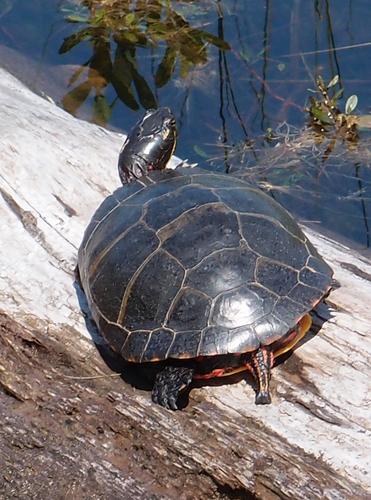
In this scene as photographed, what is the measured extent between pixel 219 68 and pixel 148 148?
2.53 meters

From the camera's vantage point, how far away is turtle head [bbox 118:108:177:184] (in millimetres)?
3633

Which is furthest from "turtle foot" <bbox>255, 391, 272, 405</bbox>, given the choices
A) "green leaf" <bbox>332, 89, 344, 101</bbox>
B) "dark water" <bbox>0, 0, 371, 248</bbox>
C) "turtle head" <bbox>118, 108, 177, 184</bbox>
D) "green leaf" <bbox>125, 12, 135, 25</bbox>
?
"green leaf" <bbox>125, 12, 135, 25</bbox>

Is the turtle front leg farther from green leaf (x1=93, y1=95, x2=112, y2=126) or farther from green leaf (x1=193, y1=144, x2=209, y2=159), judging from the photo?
green leaf (x1=93, y1=95, x2=112, y2=126)

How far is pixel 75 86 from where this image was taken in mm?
6008

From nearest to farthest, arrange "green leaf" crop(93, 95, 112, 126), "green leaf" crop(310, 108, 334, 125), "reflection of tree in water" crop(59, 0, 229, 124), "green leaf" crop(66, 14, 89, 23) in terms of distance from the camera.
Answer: "green leaf" crop(310, 108, 334, 125), "green leaf" crop(93, 95, 112, 126), "reflection of tree in water" crop(59, 0, 229, 124), "green leaf" crop(66, 14, 89, 23)

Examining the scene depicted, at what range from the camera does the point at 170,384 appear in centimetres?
277

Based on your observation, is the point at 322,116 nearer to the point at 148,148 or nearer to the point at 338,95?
the point at 338,95

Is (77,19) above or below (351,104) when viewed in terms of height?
below

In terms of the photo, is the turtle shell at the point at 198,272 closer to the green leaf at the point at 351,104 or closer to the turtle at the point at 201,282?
the turtle at the point at 201,282

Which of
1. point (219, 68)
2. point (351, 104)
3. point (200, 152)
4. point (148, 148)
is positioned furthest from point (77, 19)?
point (148, 148)

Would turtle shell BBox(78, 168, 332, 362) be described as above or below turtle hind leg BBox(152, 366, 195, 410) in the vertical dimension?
above

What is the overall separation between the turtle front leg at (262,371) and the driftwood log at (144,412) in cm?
4

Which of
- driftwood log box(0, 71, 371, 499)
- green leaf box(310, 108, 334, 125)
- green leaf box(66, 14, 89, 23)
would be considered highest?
green leaf box(310, 108, 334, 125)

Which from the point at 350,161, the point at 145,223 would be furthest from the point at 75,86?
the point at 145,223
